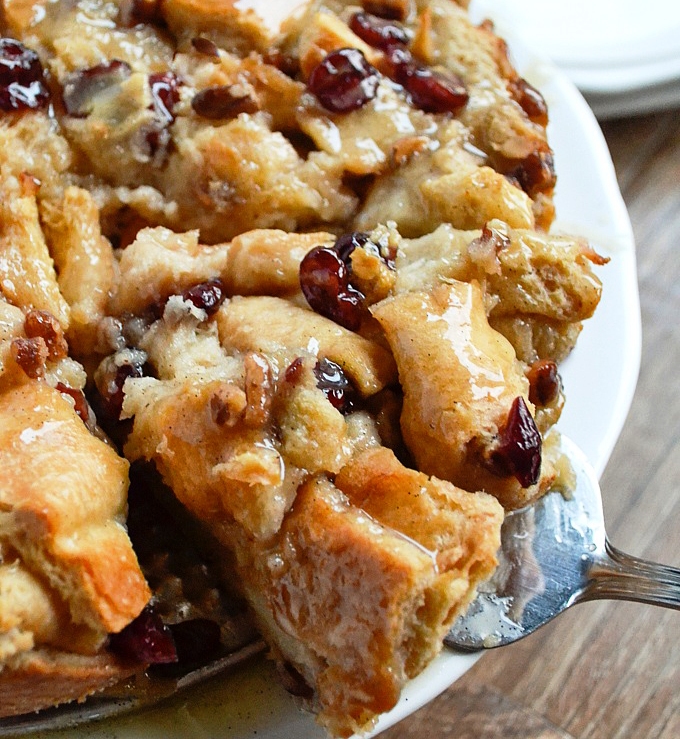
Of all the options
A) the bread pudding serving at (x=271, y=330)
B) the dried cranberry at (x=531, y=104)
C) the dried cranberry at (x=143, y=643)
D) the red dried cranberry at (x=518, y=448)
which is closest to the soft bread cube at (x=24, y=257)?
the bread pudding serving at (x=271, y=330)

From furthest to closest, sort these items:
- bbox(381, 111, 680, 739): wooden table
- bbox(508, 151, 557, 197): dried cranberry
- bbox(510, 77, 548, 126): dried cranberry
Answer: bbox(381, 111, 680, 739): wooden table, bbox(510, 77, 548, 126): dried cranberry, bbox(508, 151, 557, 197): dried cranberry

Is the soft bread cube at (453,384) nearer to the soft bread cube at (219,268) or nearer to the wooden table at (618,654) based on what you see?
the soft bread cube at (219,268)

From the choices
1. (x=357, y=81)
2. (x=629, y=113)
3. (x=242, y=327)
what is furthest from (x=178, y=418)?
(x=629, y=113)

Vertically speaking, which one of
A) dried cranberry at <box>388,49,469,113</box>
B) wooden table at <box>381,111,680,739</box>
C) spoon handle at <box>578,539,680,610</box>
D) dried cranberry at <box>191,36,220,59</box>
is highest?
dried cranberry at <box>388,49,469,113</box>

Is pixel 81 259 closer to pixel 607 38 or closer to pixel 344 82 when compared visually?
pixel 344 82

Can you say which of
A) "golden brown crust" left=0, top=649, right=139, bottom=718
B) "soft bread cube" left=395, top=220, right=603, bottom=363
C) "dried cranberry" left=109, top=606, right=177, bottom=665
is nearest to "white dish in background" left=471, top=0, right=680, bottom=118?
"soft bread cube" left=395, top=220, right=603, bottom=363

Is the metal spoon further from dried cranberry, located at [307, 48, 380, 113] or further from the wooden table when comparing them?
dried cranberry, located at [307, 48, 380, 113]

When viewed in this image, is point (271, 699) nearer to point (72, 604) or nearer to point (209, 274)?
point (72, 604)
